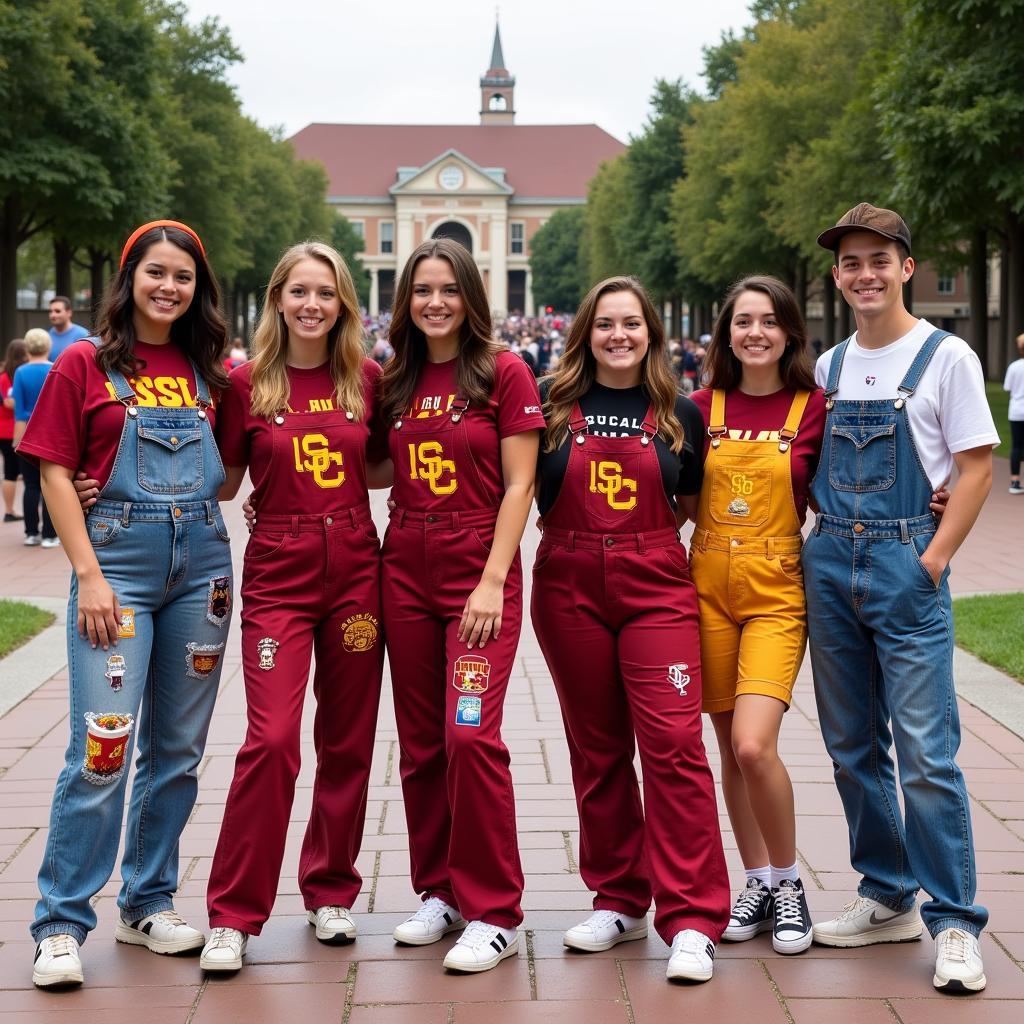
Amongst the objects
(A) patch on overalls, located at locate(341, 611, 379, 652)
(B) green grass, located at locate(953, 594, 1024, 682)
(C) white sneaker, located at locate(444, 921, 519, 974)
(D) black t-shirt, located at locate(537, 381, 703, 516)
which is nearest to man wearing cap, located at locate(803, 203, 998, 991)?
(D) black t-shirt, located at locate(537, 381, 703, 516)

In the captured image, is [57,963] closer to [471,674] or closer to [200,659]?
[200,659]

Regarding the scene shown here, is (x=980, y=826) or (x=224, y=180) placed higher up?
(x=224, y=180)

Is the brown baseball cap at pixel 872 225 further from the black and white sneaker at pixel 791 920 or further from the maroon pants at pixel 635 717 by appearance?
the black and white sneaker at pixel 791 920

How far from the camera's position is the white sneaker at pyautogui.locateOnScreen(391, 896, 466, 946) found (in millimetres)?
3982

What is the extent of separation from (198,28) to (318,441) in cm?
4299

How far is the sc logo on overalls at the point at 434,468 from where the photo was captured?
3967 mm

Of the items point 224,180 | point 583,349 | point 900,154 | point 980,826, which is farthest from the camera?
point 224,180

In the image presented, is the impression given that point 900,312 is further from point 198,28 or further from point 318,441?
point 198,28

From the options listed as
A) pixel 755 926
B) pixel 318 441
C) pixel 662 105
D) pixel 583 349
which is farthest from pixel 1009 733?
pixel 662 105

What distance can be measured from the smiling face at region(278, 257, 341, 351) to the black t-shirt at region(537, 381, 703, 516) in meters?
0.68

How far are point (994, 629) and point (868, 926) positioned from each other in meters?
4.64

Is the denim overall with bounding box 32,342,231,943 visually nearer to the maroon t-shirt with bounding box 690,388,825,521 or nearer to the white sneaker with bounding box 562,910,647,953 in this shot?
the white sneaker with bounding box 562,910,647,953

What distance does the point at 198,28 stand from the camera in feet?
143

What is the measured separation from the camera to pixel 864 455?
12.8 feet
